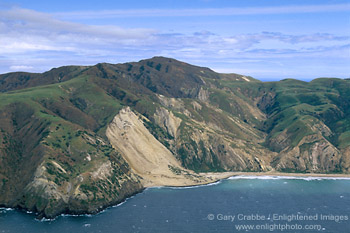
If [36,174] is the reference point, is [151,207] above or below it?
below

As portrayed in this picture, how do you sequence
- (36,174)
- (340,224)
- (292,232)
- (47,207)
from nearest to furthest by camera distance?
1. (292,232)
2. (340,224)
3. (47,207)
4. (36,174)

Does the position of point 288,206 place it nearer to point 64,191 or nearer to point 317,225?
point 317,225

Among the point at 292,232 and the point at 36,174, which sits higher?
the point at 36,174

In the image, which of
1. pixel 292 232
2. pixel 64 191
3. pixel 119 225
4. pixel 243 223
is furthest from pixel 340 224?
pixel 64 191

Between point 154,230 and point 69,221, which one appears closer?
point 154,230

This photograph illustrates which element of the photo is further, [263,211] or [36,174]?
[36,174]

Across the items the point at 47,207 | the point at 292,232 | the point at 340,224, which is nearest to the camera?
the point at 292,232

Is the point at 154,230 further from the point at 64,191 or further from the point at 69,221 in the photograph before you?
the point at 64,191

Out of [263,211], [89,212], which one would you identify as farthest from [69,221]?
[263,211]

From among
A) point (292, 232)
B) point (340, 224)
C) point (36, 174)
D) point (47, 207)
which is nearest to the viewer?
point (292, 232)
